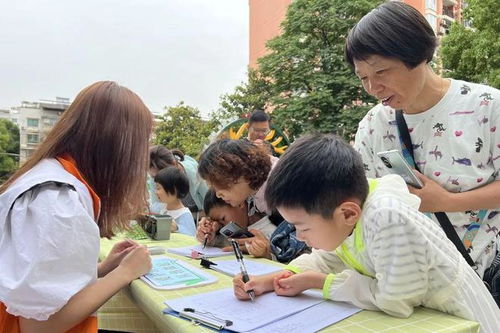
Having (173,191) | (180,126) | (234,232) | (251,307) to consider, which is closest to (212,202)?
(234,232)

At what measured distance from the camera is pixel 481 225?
1.41 m

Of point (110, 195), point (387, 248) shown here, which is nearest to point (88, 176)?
point (110, 195)

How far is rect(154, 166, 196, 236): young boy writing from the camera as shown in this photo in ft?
10.4

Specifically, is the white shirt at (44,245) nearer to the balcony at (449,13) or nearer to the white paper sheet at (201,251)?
the white paper sheet at (201,251)

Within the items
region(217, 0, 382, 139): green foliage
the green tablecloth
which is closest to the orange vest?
A: the green tablecloth

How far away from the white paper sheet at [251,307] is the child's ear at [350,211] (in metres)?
0.22

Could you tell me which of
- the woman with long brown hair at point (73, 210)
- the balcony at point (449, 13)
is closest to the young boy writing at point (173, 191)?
the woman with long brown hair at point (73, 210)

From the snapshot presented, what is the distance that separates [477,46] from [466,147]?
10652mm

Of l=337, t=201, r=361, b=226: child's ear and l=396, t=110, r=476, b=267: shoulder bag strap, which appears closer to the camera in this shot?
l=337, t=201, r=361, b=226: child's ear

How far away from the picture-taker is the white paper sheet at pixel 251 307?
3.16 ft

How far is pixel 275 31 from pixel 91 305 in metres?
25.0

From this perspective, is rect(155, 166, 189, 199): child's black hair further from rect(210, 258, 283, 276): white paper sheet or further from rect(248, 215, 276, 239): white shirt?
rect(210, 258, 283, 276): white paper sheet

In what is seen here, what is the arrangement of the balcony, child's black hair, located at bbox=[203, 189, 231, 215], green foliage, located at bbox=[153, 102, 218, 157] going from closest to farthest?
child's black hair, located at bbox=[203, 189, 231, 215] < green foliage, located at bbox=[153, 102, 218, 157] < the balcony

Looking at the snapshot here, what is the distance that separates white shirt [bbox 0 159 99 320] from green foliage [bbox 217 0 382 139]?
441 inches
